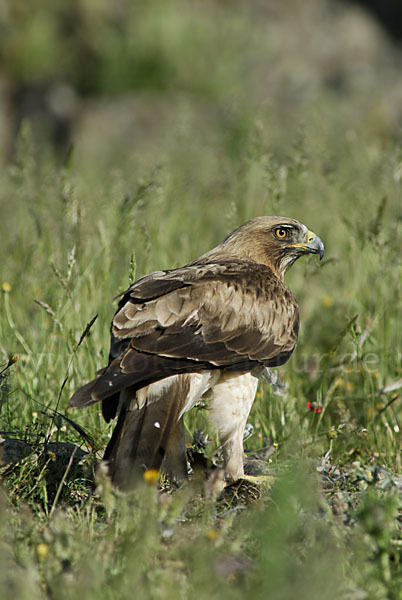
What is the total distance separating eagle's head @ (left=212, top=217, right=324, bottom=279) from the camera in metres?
4.46

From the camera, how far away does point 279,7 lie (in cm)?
1641

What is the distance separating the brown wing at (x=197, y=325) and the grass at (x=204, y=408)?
220 mm

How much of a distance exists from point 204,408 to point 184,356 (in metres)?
→ 0.55

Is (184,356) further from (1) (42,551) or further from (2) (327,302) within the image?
(2) (327,302)

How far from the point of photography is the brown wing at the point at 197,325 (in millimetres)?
3282

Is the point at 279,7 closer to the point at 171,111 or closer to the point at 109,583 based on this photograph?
the point at 171,111

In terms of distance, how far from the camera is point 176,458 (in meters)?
3.58

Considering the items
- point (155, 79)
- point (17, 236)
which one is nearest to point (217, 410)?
point (17, 236)

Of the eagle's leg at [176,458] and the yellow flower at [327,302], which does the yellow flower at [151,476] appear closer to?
the eagle's leg at [176,458]

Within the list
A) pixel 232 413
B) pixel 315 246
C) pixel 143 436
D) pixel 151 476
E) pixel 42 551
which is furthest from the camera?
pixel 315 246

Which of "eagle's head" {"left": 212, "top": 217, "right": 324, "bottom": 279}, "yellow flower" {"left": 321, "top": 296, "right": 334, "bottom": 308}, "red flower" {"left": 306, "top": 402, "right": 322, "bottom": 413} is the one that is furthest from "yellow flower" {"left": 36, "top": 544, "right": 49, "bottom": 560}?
"yellow flower" {"left": 321, "top": 296, "right": 334, "bottom": 308}

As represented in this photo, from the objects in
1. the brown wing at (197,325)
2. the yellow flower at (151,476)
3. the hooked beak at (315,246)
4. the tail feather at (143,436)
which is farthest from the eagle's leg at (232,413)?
the hooked beak at (315,246)

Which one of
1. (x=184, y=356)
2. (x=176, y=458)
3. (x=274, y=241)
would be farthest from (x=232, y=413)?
(x=274, y=241)

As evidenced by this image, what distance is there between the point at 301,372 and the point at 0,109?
11.2 meters
